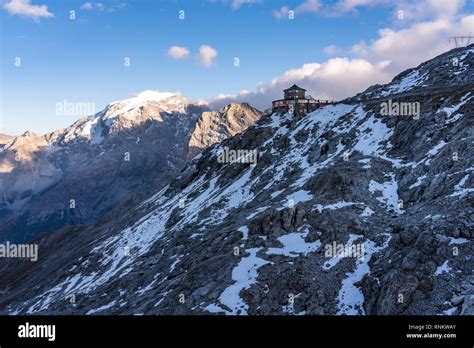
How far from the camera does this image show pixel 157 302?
42.3 m

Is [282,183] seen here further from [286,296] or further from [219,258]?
[286,296]

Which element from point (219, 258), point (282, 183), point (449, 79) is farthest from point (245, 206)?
point (449, 79)

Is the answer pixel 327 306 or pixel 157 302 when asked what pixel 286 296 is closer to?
pixel 327 306

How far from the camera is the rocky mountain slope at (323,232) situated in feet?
111

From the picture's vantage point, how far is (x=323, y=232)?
4359 centimetres

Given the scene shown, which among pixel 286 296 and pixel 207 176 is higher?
pixel 207 176

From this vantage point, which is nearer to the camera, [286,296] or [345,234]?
[286,296]

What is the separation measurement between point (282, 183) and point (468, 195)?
28.0 meters

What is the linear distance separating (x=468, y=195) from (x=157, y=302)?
29.8 metres

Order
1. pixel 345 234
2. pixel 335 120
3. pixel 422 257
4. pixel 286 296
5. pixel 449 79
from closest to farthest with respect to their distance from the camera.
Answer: pixel 422 257 < pixel 286 296 < pixel 345 234 < pixel 335 120 < pixel 449 79

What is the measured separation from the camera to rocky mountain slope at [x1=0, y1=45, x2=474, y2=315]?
33938 mm
